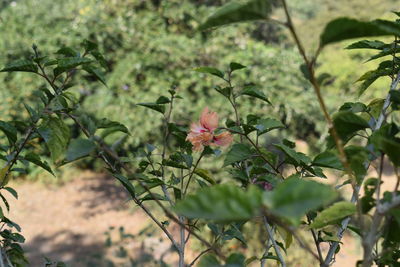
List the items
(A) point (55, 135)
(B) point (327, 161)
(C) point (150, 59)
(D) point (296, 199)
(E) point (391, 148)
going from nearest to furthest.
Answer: (D) point (296, 199) → (E) point (391, 148) → (B) point (327, 161) → (A) point (55, 135) → (C) point (150, 59)

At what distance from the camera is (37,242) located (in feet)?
13.0

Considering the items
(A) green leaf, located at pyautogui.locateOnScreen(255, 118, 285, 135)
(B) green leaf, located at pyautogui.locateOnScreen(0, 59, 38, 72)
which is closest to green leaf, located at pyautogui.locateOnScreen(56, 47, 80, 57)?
(B) green leaf, located at pyautogui.locateOnScreen(0, 59, 38, 72)

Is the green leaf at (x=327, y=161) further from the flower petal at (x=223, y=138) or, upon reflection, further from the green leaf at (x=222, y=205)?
the green leaf at (x=222, y=205)

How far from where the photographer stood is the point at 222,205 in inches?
15.8

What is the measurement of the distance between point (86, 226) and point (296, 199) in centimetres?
421

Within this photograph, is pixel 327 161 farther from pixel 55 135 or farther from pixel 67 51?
pixel 67 51

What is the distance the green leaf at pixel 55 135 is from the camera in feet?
2.68

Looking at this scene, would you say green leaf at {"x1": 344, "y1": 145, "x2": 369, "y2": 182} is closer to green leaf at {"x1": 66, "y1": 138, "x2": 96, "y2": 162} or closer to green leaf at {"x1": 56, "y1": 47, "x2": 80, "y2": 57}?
green leaf at {"x1": 66, "y1": 138, "x2": 96, "y2": 162}

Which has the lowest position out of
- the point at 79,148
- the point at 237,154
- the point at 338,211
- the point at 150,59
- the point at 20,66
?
the point at 338,211

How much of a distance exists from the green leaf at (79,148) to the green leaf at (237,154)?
32 centimetres

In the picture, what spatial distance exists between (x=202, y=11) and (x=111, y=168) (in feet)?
12.9

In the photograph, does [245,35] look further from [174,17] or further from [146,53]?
[146,53]

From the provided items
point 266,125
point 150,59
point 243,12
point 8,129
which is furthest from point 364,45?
point 150,59

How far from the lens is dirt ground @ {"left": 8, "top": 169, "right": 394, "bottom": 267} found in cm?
367
